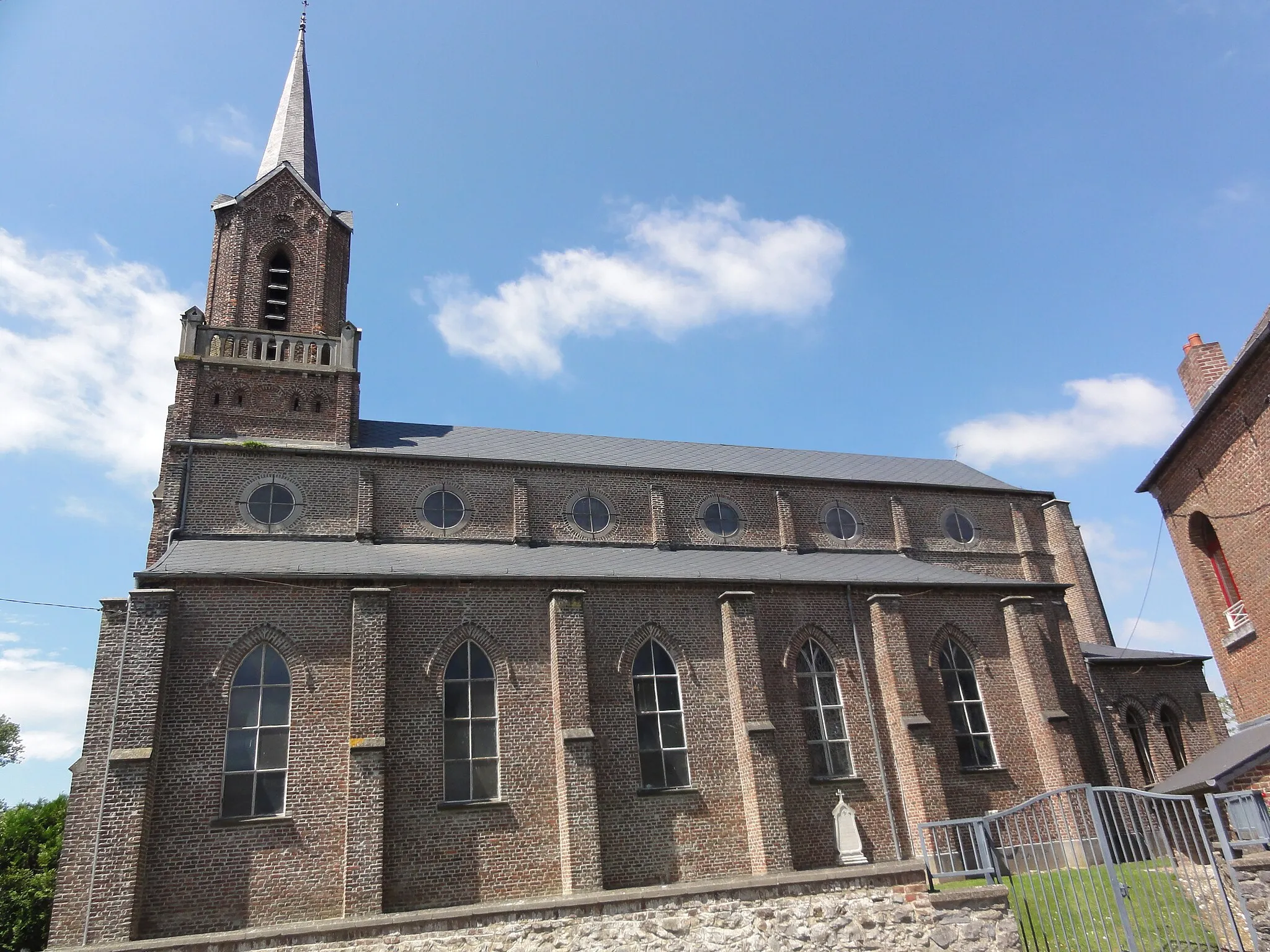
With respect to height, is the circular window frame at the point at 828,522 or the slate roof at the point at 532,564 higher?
the circular window frame at the point at 828,522

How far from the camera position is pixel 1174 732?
79.4ft

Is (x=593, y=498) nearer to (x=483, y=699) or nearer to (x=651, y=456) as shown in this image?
(x=651, y=456)

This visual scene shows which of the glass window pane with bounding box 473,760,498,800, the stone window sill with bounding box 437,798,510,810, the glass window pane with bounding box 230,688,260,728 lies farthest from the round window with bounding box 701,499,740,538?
the glass window pane with bounding box 230,688,260,728

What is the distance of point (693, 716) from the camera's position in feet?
63.4

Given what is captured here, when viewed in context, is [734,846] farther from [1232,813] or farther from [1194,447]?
[1194,447]

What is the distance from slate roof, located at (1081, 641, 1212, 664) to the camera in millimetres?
23922

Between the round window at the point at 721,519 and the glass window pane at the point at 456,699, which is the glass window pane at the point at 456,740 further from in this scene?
the round window at the point at 721,519

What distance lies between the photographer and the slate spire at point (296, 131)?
88.0ft

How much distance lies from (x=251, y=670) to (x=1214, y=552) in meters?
21.8

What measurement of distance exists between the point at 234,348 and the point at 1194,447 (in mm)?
24275

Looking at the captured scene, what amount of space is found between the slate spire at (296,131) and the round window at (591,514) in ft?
42.9

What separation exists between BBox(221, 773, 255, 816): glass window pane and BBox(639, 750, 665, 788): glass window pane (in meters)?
7.77

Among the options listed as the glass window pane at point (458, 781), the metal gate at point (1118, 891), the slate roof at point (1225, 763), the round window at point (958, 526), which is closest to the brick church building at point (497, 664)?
the glass window pane at point (458, 781)

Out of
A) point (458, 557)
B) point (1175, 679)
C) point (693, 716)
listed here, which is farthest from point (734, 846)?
point (1175, 679)
